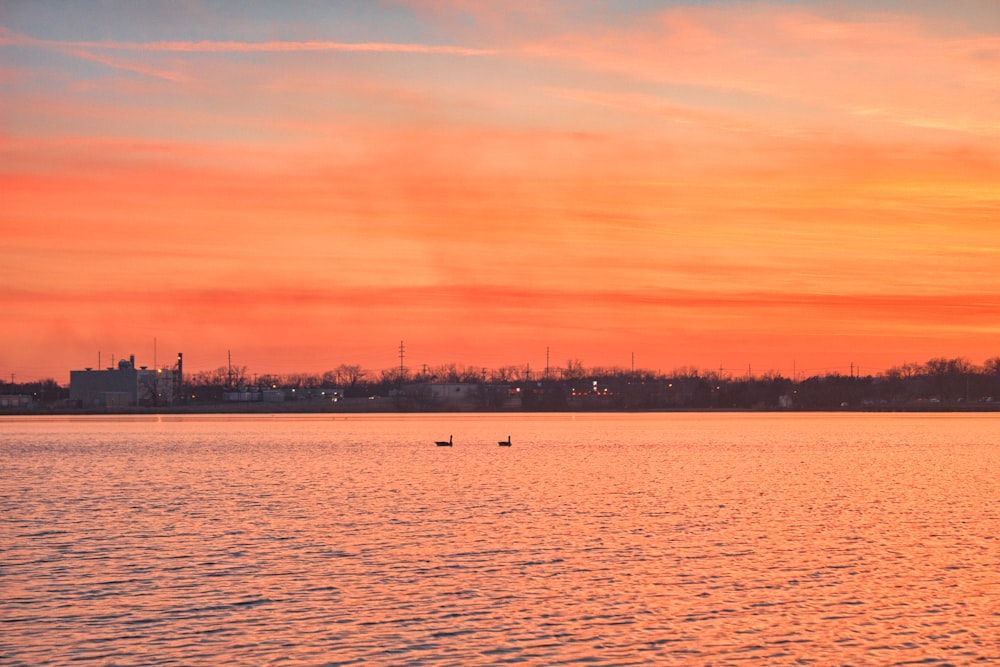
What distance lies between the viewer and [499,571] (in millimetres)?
32500

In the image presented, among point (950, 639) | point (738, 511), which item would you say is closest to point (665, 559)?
point (950, 639)

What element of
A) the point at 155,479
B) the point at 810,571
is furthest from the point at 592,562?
the point at 155,479

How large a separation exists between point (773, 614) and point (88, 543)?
77.1 feet

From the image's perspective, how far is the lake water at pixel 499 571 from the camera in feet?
75.9

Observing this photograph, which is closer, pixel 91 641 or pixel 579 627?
pixel 91 641

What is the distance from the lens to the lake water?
23.1 metres

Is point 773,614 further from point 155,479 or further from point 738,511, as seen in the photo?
point 155,479

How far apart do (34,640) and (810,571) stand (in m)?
20.7

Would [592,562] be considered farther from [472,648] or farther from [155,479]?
[155,479]

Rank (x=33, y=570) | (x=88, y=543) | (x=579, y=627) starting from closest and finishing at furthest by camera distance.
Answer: (x=579, y=627), (x=33, y=570), (x=88, y=543)

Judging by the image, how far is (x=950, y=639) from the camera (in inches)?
932

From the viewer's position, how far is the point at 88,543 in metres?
38.4

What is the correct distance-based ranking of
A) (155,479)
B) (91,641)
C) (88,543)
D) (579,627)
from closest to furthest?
1. (91,641)
2. (579,627)
3. (88,543)
4. (155,479)

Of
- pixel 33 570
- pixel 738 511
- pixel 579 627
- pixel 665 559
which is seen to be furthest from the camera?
pixel 738 511
